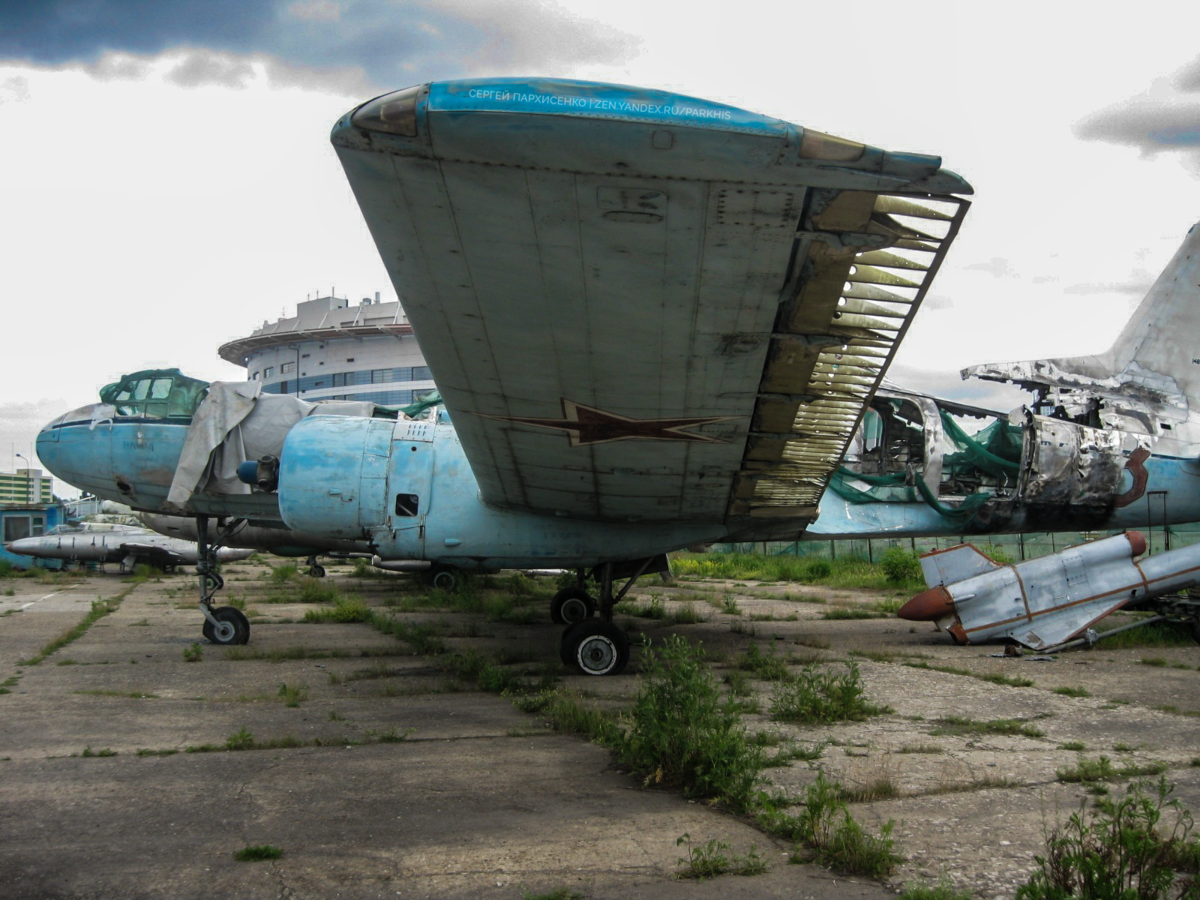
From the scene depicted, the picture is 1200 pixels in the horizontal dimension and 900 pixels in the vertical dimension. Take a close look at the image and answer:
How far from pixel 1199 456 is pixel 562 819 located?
1197 cm

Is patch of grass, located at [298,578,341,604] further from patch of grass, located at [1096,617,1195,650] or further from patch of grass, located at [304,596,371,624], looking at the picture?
patch of grass, located at [1096,617,1195,650]

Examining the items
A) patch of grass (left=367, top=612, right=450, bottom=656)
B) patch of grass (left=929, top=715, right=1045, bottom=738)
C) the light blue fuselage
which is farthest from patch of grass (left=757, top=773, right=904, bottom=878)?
patch of grass (left=367, top=612, right=450, bottom=656)

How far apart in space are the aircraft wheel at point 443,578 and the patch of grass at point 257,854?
17986 millimetres

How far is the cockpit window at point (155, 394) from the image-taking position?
11789mm

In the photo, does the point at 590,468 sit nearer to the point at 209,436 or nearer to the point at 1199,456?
the point at 209,436

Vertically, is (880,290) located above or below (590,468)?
above

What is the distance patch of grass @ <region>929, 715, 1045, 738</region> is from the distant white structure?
56.7 meters

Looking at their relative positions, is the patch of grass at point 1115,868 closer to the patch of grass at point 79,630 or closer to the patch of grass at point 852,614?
the patch of grass at point 79,630

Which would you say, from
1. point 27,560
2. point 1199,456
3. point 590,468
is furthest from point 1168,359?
point 27,560

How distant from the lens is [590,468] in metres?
8.67

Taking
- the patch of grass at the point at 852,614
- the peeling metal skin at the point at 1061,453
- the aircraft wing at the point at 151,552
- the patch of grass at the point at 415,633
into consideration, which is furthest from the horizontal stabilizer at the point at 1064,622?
the aircraft wing at the point at 151,552

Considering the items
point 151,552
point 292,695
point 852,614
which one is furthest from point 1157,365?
point 151,552

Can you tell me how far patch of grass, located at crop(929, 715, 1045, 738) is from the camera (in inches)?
264

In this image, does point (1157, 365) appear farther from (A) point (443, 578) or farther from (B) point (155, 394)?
(A) point (443, 578)
